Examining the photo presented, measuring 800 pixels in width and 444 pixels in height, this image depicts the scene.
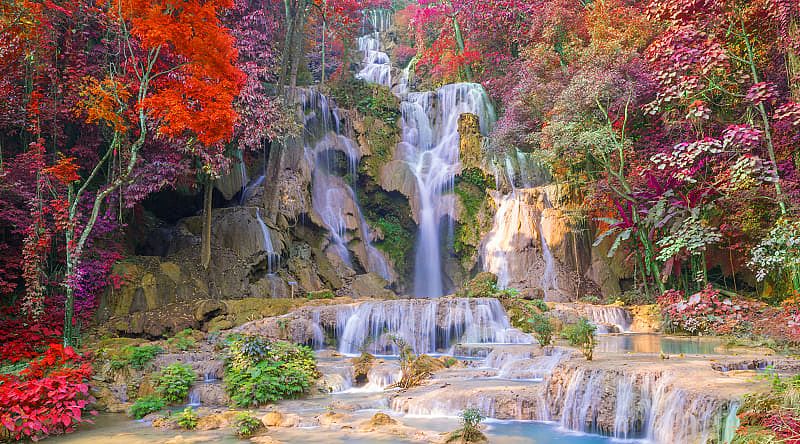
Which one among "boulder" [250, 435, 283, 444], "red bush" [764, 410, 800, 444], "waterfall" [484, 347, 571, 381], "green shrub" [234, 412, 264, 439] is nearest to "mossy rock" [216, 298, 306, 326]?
"waterfall" [484, 347, 571, 381]

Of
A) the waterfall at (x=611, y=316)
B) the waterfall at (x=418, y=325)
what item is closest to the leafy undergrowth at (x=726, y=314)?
the waterfall at (x=611, y=316)

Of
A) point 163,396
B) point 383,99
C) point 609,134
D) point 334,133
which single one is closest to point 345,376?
point 163,396

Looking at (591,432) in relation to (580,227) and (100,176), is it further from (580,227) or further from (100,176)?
(100,176)

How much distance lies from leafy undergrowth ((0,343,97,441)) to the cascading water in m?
13.6

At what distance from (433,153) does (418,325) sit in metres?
10.7

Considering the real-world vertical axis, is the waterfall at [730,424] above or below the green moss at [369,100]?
below

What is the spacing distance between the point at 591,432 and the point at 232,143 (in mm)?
12684

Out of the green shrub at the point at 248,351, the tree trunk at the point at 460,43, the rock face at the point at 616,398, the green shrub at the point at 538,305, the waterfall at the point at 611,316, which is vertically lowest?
the rock face at the point at 616,398

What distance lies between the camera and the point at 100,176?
14773mm

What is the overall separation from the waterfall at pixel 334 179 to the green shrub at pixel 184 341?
25.2 feet

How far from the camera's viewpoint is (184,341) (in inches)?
425

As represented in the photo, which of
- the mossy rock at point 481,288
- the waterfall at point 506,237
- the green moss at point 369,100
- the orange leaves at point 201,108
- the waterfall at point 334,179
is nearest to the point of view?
the orange leaves at point 201,108

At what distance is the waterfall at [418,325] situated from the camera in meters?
12.0

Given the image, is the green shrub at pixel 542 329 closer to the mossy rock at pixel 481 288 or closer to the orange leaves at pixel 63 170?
the mossy rock at pixel 481 288
